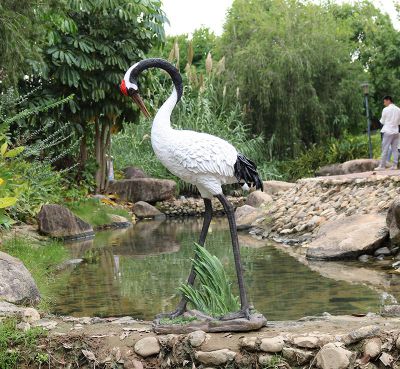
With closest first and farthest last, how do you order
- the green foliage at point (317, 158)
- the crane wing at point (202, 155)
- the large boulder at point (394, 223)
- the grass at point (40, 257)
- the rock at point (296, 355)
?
the rock at point (296, 355) → the crane wing at point (202, 155) → the grass at point (40, 257) → the large boulder at point (394, 223) → the green foliage at point (317, 158)

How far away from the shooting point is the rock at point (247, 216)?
16641 mm

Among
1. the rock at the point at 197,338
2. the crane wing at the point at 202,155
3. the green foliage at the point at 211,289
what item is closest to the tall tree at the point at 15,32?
the crane wing at the point at 202,155

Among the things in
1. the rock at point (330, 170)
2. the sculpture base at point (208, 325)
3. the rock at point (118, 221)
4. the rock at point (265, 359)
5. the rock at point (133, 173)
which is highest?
the rock at point (133, 173)

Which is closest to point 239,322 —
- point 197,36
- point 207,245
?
point 207,245

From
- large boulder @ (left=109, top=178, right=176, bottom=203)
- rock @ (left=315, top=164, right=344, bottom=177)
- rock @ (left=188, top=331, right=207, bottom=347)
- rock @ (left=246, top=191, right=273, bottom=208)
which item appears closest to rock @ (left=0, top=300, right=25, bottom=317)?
rock @ (left=188, top=331, right=207, bottom=347)

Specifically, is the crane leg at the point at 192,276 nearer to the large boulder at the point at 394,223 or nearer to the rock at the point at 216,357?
the rock at the point at 216,357

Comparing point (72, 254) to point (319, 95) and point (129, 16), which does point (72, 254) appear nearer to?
point (129, 16)

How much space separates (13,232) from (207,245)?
11.6ft

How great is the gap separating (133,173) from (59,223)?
9.08 m

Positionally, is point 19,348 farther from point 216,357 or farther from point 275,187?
point 275,187

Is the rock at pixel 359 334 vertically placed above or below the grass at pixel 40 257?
below

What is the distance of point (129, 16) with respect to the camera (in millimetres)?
16125

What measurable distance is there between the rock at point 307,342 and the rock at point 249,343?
269mm

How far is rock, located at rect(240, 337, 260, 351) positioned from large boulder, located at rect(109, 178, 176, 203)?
16.5m
